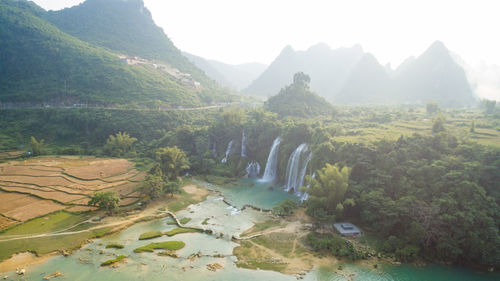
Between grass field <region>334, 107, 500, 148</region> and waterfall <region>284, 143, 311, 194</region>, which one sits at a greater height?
grass field <region>334, 107, 500, 148</region>

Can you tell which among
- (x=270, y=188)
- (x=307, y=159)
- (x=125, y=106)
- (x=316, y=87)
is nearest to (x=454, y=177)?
(x=307, y=159)

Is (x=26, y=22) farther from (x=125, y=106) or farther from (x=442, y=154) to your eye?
(x=442, y=154)

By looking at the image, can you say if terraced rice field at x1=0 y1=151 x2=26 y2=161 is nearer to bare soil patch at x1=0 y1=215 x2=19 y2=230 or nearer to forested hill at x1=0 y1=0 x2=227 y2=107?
forested hill at x1=0 y1=0 x2=227 y2=107

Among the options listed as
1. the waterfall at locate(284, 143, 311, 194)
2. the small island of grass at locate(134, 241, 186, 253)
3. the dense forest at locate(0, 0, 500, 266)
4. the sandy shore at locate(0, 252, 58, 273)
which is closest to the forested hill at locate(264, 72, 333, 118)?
the dense forest at locate(0, 0, 500, 266)

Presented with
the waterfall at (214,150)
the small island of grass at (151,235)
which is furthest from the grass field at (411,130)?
the waterfall at (214,150)

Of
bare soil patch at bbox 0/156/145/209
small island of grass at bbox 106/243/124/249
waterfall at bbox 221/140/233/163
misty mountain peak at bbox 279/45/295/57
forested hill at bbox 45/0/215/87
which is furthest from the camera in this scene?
misty mountain peak at bbox 279/45/295/57

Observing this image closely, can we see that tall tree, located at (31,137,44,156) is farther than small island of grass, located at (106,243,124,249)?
Yes
